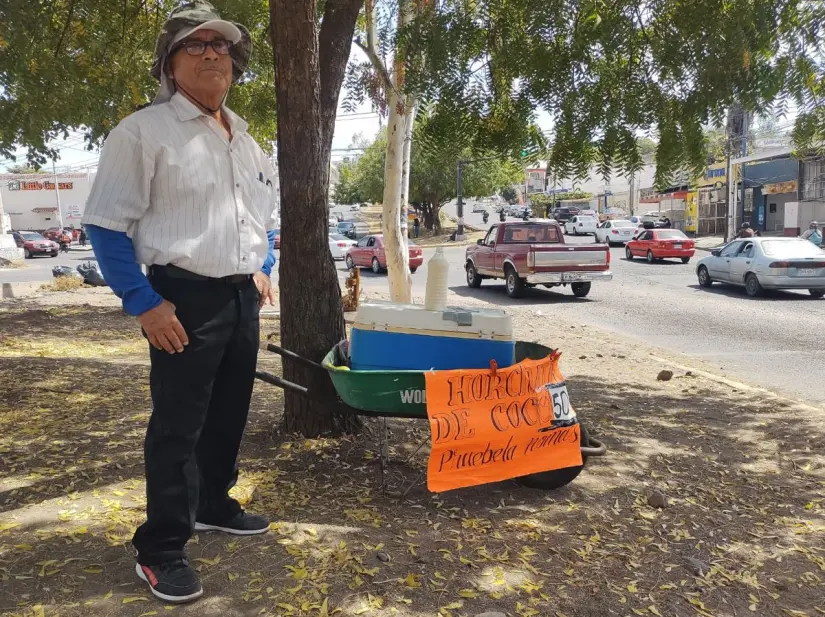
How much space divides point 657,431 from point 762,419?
1.12 meters

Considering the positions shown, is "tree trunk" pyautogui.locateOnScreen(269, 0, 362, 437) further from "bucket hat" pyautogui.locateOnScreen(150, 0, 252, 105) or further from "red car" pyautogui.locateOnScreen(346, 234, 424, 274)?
"red car" pyautogui.locateOnScreen(346, 234, 424, 274)

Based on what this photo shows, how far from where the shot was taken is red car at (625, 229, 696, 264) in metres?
27.6

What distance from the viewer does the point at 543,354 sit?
418 centimetres

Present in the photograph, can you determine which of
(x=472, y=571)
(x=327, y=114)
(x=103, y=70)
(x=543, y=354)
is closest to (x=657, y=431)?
(x=543, y=354)

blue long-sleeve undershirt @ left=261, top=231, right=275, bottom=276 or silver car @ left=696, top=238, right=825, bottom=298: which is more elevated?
blue long-sleeve undershirt @ left=261, top=231, right=275, bottom=276

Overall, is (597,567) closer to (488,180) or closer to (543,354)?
(543,354)

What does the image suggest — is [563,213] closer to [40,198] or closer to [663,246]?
[663,246]

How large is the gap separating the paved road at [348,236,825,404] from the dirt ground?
316 cm

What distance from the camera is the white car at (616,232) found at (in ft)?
132

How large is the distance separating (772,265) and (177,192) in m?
16.2

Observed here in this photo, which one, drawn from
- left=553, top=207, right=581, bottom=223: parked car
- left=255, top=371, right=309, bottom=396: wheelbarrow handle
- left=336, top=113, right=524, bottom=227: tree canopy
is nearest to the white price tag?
left=255, top=371, right=309, bottom=396: wheelbarrow handle

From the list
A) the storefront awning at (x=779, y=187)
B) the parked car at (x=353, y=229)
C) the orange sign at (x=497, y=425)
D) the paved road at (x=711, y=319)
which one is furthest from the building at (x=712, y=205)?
the orange sign at (x=497, y=425)

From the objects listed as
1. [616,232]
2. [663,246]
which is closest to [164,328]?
[663,246]

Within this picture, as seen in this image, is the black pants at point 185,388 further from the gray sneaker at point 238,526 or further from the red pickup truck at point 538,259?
the red pickup truck at point 538,259
